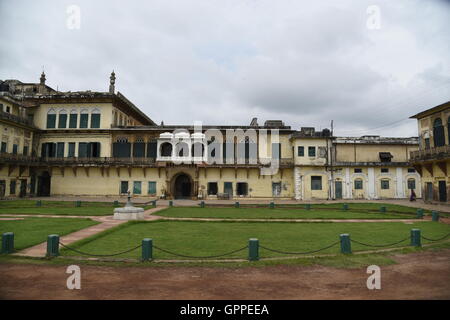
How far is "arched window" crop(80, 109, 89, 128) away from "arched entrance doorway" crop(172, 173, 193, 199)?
13036 mm

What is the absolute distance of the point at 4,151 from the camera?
3027 centimetres

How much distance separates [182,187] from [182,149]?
16.1 ft

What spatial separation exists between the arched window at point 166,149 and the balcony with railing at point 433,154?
26.4m

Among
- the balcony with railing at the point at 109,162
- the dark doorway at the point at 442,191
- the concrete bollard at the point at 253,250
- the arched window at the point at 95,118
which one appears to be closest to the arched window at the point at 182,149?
the balcony with railing at the point at 109,162

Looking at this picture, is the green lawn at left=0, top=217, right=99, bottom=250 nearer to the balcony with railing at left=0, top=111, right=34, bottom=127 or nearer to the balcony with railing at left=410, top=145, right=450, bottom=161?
the balcony with railing at left=0, top=111, right=34, bottom=127

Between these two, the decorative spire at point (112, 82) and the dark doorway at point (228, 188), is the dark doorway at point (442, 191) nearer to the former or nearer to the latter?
the dark doorway at point (228, 188)

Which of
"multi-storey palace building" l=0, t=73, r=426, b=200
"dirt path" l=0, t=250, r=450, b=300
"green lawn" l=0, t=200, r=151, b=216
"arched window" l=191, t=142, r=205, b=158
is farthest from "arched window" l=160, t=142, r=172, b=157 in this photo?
"dirt path" l=0, t=250, r=450, b=300

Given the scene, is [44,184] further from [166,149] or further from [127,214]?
[127,214]

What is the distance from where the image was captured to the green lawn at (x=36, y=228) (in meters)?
11.4

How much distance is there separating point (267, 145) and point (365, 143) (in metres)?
12.9

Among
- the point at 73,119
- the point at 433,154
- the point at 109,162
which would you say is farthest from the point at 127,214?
the point at 433,154

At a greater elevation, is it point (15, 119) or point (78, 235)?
point (15, 119)

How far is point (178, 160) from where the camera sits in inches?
1305

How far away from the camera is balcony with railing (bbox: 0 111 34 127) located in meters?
29.7
